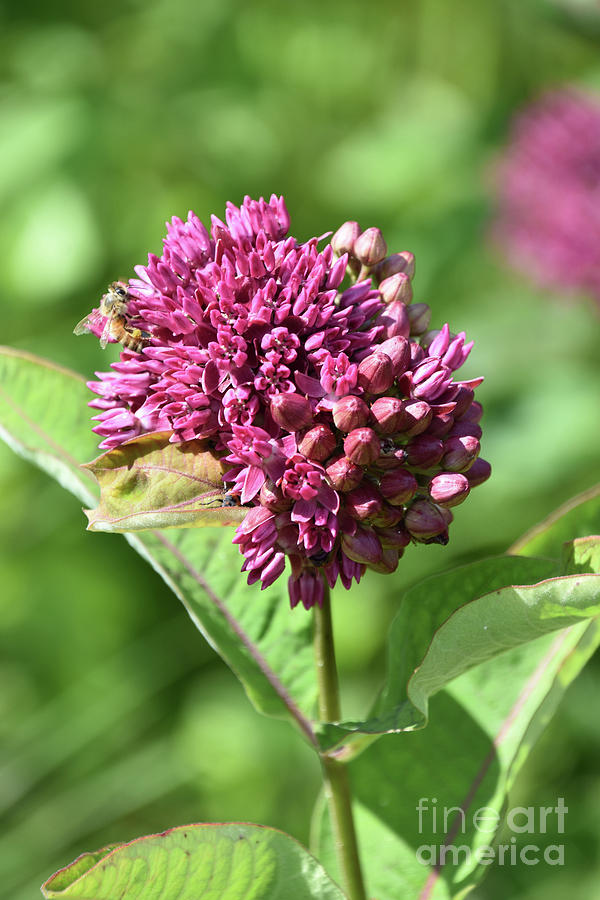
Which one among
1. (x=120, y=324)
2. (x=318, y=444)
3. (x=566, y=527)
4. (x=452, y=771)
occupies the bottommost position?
(x=452, y=771)

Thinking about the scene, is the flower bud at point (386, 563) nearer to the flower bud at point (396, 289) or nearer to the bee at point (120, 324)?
the flower bud at point (396, 289)

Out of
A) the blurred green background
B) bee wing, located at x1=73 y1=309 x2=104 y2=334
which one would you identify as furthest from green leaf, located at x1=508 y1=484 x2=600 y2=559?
the blurred green background

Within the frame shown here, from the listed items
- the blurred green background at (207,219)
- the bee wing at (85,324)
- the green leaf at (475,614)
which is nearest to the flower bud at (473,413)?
the green leaf at (475,614)

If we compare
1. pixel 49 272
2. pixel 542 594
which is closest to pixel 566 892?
pixel 542 594

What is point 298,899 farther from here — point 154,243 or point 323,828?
point 154,243

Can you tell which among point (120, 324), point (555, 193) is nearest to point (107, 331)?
point (120, 324)

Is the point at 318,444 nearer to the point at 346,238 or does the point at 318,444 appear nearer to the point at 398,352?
the point at 398,352
